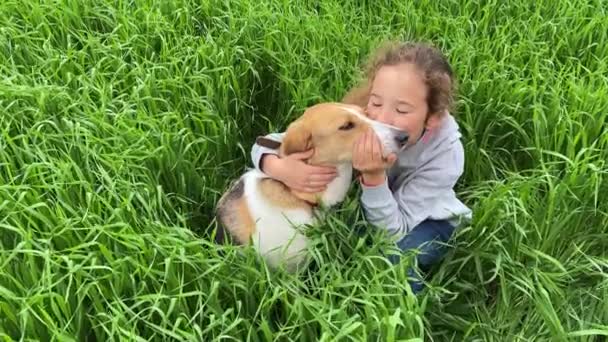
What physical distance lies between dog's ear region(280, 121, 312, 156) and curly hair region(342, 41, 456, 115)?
389 millimetres

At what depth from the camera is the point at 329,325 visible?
1.91m

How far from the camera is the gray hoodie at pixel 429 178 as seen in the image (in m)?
2.47

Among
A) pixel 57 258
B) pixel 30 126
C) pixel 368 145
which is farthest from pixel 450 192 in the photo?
pixel 30 126

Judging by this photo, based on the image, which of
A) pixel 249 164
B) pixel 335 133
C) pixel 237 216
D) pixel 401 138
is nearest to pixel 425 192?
pixel 401 138

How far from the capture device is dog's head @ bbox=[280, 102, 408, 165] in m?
2.25

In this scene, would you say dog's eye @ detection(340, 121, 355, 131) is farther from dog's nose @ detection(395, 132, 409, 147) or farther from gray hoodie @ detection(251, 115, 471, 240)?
gray hoodie @ detection(251, 115, 471, 240)

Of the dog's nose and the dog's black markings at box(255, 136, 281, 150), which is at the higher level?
the dog's nose

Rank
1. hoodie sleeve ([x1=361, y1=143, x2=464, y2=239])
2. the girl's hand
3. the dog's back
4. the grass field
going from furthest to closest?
hoodie sleeve ([x1=361, y1=143, x2=464, y2=239]) < the dog's back < the girl's hand < the grass field

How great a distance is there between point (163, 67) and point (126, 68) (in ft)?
0.59

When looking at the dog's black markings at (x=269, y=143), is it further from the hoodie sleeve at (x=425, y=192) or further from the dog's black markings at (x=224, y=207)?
the hoodie sleeve at (x=425, y=192)

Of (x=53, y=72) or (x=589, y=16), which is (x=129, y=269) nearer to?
(x=53, y=72)

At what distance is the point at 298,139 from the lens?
2.35 meters

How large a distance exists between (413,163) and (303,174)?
0.46 m

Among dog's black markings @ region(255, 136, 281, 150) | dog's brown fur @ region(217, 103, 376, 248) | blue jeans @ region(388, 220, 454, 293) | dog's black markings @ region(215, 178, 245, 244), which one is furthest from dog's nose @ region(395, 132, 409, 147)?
dog's black markings @ region(215, 178, 245, 244)
